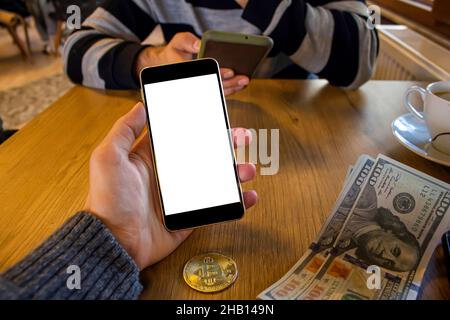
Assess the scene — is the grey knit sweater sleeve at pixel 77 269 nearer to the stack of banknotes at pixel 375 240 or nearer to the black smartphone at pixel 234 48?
the stack of banknotes at pixel 375 240

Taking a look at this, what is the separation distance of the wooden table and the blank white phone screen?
1.9 inches

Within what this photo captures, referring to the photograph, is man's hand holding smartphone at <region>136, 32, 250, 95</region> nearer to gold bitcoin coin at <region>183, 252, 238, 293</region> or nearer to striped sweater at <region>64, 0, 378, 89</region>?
striped sweater at <region>64, 0, 378, 89</region>

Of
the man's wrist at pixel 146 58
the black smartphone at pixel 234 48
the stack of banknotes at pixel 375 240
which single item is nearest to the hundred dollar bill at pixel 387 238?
the stack of banknotes at pixel 375 240

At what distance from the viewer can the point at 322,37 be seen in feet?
2.42

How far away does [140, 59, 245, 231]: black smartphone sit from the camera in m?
0.39

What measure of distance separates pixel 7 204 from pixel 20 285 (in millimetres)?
213

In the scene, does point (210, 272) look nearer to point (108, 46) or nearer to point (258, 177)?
point (258, 177)

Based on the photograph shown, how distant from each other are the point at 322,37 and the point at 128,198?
573 mm

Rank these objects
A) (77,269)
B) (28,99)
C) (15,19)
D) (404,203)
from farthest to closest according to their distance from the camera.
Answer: (15,19) → (28,99) → (404,203) → (77,269)

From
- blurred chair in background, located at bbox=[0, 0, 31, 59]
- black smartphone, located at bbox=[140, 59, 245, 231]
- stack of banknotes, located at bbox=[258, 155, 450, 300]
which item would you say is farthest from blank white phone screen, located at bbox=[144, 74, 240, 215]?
blurred chair in background, located at bbox=[0, 0, 31, 59]

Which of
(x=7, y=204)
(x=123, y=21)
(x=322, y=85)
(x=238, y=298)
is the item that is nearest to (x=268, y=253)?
(x=238, y=298)

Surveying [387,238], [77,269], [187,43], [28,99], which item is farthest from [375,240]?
[28,99]

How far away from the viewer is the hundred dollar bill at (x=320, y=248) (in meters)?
0.32
